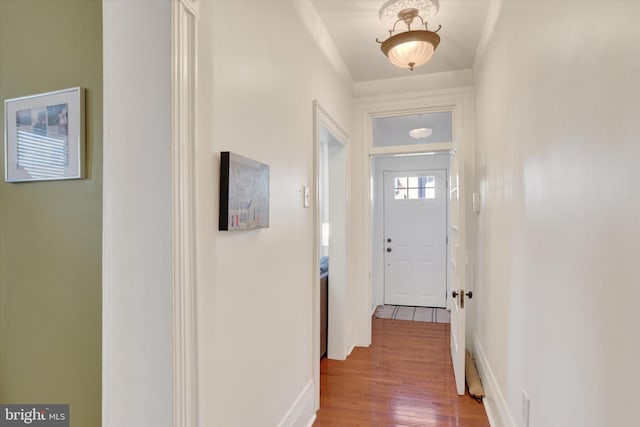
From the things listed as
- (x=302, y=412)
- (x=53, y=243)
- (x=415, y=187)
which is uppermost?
(x=415, y=187)

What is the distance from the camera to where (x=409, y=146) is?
346cm

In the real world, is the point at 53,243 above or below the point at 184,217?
below

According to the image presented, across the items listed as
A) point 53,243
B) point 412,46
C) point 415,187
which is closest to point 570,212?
point 412,46

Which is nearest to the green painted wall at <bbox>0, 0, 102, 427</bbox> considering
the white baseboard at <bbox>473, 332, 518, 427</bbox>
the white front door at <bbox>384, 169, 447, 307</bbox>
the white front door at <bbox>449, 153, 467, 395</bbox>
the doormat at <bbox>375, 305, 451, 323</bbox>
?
the white baseboard at <bbox>473, 332, 518, 427</bbox>

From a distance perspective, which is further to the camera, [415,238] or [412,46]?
[415,238]

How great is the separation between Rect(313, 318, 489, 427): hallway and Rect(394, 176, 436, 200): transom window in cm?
205

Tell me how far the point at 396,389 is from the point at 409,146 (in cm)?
226

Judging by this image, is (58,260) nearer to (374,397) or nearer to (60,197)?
(60,197)

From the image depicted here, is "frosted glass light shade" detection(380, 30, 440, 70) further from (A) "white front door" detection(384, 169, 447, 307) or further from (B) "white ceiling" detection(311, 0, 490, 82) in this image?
(A) "white front door" detection(384, 169, 447, 307)

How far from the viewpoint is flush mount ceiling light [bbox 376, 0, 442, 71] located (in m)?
2.06

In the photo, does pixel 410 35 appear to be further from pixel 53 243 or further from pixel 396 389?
pixel 396 389

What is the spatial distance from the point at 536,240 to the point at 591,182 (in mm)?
532

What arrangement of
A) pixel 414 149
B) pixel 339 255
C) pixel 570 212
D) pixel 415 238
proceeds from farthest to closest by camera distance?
pixel 415 238, pixel 414 149, pixel 339 255, pixel 570 212

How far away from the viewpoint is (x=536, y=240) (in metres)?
1.49
